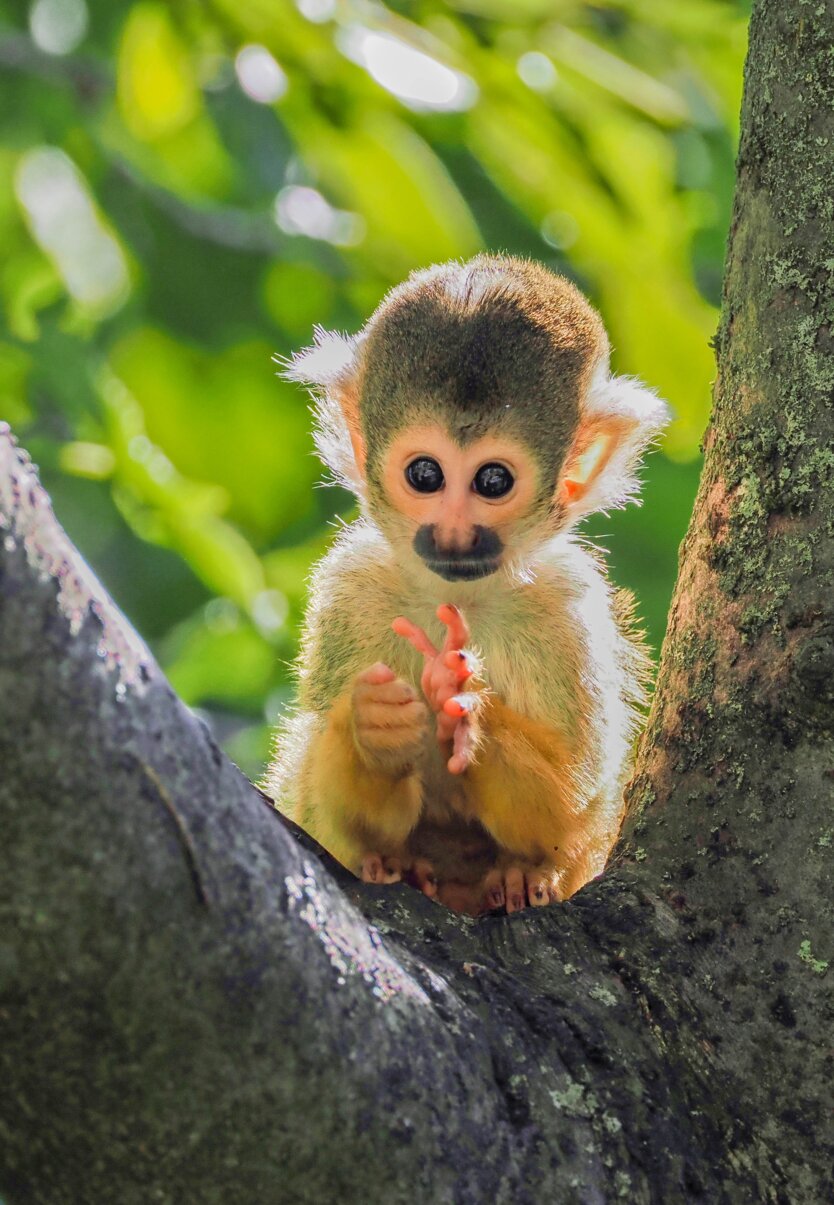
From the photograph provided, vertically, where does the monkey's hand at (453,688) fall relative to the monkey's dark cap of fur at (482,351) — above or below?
below

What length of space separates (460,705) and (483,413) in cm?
88

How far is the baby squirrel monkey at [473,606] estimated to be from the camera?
3.21 meters

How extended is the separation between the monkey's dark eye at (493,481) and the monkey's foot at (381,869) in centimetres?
95

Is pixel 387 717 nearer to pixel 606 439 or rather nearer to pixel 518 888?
pixel 518 888

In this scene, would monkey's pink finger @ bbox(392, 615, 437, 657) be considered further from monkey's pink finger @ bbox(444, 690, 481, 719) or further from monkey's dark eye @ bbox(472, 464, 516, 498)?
monkey's dark eye @ bbox(472, 464, 516, 498)

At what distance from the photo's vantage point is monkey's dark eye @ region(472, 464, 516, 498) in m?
3.59

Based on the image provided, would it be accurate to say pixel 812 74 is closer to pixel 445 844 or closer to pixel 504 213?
pixel 445 844

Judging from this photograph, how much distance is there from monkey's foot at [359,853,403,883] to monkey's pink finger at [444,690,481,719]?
0.37m

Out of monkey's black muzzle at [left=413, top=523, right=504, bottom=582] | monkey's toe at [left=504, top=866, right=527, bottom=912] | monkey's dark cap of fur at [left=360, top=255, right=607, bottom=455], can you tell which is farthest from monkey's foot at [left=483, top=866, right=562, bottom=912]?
monkey's dark cap of fur at [left=360, top=255, right=607, bottom=455]

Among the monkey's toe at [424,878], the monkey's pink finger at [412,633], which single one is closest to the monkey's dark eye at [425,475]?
the monkey's pink finger at [412,633]

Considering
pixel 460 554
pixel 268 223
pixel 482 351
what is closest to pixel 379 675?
pixel 460 554

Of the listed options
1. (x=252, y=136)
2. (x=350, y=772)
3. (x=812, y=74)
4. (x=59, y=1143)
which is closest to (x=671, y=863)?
(x=350, y=772)

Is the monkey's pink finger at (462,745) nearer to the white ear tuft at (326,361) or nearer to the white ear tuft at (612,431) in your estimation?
the white ear tuft at (612,431)

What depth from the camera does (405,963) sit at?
6.33 ft
